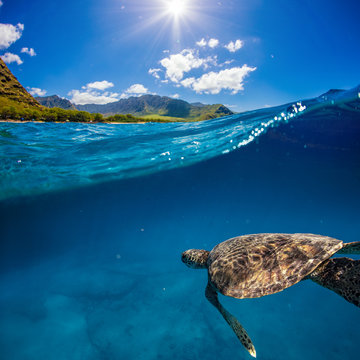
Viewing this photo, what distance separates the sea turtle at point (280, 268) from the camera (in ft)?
7.91

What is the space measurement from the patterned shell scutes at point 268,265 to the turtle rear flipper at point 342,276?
18 centimetres

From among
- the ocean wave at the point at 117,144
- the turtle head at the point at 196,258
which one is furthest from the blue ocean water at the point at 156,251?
the turtle head at the point at 196,258

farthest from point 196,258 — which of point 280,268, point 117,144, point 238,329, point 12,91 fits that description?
point 12,91

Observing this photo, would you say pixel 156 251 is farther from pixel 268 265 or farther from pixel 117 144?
pixel 268 265

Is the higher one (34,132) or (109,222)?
(34,132)

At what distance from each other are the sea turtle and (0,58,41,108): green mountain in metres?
85.9

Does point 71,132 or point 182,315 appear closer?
point 182,315

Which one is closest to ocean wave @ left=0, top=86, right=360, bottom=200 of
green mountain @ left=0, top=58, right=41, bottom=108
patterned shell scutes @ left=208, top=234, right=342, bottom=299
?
patterned shell scutes @ left=208, top=234, right=342, bottom=299

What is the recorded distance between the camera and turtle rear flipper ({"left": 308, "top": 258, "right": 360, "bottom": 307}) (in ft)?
7.09

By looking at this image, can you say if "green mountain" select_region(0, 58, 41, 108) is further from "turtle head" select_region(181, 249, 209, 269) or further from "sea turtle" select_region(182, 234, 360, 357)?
"sea turtle" select_region(182, 234, 360, 357)

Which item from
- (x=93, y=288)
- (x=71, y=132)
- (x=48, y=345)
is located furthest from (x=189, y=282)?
(x=71, y=132)

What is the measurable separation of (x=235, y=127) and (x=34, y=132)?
1344cm

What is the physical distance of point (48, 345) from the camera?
594 cm

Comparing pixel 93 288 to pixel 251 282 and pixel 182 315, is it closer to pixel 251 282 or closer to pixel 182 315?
pixel 182 315
